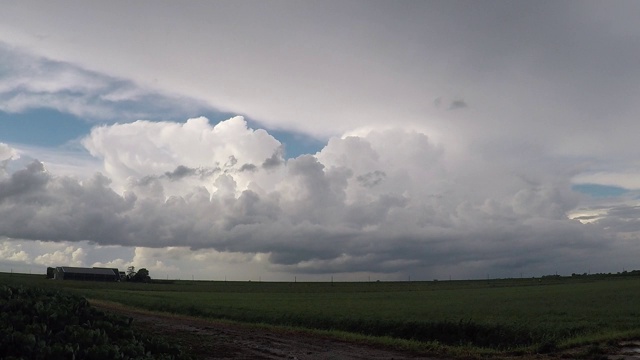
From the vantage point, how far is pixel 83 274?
16188 centimetres

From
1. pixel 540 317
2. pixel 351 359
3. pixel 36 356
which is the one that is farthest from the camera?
pixel 540 317

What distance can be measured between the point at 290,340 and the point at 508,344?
464 inches

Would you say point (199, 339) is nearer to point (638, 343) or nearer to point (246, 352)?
point (246, 352)

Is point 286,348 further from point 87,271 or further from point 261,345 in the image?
point 87,271

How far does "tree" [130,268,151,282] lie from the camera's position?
171 meters

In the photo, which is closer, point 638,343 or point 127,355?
point 127,355

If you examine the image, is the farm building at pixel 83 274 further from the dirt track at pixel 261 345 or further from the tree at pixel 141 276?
the dirt track at pixel 261 345

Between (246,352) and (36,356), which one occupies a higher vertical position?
(36,356)

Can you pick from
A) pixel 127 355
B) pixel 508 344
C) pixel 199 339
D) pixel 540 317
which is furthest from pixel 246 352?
pixel 540 317

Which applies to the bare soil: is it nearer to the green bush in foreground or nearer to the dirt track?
the dirt track

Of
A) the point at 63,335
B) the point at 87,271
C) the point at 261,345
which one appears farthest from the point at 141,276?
the point at 63,335

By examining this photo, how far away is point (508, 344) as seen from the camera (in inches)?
1136

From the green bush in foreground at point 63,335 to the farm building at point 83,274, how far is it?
154 metres

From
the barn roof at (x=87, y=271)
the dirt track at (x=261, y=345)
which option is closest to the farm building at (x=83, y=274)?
the barn roof at (x=87, y=271)
